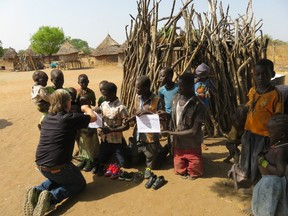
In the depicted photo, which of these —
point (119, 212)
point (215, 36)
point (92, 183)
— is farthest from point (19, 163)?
point (215, 36)

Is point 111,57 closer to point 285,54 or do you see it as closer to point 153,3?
point 285,54

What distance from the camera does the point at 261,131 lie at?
2998mm

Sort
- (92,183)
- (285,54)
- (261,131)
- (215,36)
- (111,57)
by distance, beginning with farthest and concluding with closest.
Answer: (111,57) < (285,54) < (215,36) < (92,183) < (261,131)

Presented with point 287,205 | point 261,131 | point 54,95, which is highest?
point 54,95

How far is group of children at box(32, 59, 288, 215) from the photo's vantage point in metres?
2.57

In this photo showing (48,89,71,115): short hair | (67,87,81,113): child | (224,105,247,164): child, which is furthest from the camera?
(67,87,81,113): child

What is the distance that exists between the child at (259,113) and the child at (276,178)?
393 mm

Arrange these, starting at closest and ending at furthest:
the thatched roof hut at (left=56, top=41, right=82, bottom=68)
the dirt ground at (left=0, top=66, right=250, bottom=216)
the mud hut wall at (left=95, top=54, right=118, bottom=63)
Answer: the dirt ground at (left=0, top=66, right=250, bottom=216), the mud hut wall at (left=95, top=54, right=118, bottom=63), the thatched roof hut at (left=56, top=41, right=82, bottom=68)

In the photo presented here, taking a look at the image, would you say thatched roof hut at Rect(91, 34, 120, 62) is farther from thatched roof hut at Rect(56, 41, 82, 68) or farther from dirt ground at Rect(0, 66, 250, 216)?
dirt ground at Rect(0, 66, 250, 216)

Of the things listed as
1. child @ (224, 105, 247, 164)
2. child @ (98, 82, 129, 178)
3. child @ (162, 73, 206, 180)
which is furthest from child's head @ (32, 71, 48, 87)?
child @ (224, 105, 247, 164)

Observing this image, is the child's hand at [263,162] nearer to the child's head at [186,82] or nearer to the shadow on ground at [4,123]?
the child's head at [186,82]

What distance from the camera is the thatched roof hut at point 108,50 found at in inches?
1116

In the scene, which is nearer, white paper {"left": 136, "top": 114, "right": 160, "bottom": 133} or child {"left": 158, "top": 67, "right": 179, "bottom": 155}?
white paper {"left": 136, "top": 114, "right": 160, "bottom": 133}

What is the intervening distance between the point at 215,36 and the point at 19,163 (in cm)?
450
